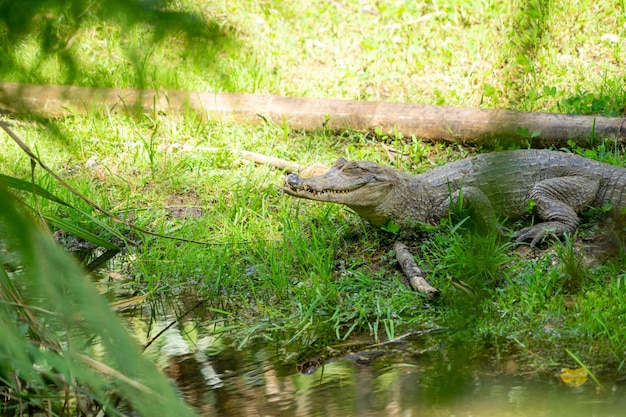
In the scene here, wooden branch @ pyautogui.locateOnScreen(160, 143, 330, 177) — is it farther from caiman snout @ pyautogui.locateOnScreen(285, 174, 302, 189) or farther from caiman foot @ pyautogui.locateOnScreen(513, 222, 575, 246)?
caiman foot @ pyautogui.locateOnScreen(513, 222, 575, 246)

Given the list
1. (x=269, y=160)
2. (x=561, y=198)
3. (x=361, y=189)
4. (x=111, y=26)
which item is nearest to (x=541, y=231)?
(x=561, y=198)

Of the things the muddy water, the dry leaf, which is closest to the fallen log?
the muddy water

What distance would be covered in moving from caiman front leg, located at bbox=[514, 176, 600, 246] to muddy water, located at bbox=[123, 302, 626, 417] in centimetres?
150

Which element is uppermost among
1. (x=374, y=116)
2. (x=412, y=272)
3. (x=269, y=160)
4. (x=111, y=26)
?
(x=111, y=26)

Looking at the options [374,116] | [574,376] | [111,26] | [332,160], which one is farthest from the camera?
[374,116]

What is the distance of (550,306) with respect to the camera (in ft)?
13.6

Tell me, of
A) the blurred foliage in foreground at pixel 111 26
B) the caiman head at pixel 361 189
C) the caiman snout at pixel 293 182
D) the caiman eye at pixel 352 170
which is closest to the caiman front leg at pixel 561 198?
the caiman head at pixel 361 189

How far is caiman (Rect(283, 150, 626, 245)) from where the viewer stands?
5.11 metres

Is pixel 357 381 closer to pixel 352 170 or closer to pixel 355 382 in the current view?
pixel 355 382

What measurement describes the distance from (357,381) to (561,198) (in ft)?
7.36

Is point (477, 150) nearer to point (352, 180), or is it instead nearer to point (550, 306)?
point (352, 180)

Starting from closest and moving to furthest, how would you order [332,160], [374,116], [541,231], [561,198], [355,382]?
1. [355,382]
2. [541,231]
3. [561,198]
4. [332,160]
5. [374,116]

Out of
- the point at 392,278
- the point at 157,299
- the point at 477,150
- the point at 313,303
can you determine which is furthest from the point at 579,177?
the point at 157,299

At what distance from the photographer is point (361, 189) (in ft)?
17.1
